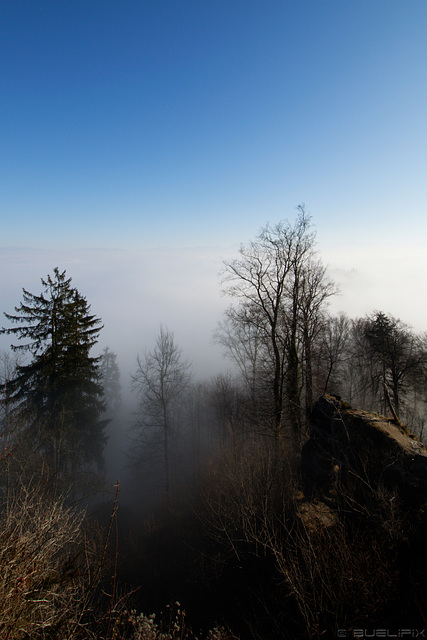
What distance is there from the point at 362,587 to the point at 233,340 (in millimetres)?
23563

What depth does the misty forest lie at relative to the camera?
189 inches

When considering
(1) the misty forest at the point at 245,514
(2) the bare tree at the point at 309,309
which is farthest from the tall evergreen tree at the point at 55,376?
(2) the bare tree at the point at 309,309

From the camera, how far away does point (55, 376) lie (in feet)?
50.5

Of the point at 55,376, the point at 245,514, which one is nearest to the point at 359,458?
the point at 245,514

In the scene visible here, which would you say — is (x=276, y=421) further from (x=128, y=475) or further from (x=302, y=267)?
(x=128, y=475)

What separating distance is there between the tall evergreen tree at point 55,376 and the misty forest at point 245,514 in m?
0.08

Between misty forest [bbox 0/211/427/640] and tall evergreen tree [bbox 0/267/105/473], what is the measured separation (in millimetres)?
79

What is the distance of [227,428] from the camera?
25.0m

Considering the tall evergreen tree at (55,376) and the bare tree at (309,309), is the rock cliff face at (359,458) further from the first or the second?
the tall evergreen tree at (55,376)

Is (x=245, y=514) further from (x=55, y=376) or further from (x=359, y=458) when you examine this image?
(x=55, y=376)

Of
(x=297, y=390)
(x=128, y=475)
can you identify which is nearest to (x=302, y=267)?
(x=297, y=390)

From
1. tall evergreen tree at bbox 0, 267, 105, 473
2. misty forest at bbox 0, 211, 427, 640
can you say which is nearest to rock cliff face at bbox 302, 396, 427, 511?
misty forest at bbox 0, 211, 427, 640

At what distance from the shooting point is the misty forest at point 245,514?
15.7ft

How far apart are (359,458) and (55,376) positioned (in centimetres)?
1435
